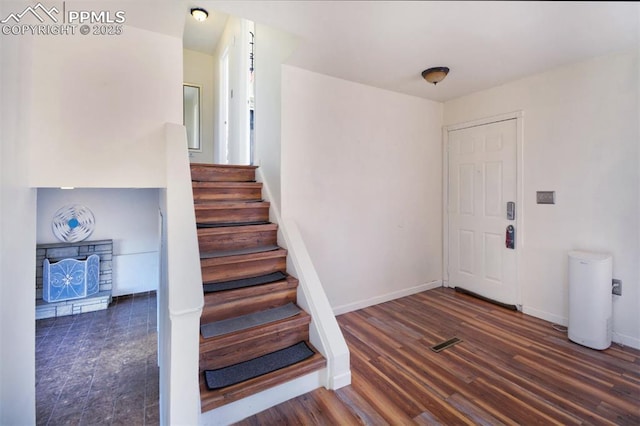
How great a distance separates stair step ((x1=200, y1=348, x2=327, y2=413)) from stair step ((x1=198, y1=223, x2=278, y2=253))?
102 cm

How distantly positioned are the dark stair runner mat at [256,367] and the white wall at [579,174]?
251cm

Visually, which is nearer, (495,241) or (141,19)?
(141,19)

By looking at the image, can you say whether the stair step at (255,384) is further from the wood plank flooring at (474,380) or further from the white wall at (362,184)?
the white wall at (362,184)

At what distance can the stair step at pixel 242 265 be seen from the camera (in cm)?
230

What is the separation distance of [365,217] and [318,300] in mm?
1289

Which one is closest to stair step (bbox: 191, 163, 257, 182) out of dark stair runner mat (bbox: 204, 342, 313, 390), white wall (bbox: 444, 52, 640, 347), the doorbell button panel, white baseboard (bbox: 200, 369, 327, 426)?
dark stair runner mat (bbox: 204, 342, 313, 390)

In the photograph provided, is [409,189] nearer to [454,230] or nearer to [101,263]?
[454,230]

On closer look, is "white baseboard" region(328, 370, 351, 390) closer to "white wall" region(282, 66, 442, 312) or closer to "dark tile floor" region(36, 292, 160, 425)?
"white wall" region(282, 66, 442, 312)

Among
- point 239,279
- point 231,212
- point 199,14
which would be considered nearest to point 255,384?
point 239,279

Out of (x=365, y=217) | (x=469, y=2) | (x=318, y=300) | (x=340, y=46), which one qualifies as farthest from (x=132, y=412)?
(x=340, y=46)

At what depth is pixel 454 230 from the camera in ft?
12.4

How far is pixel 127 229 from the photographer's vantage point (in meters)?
4.37

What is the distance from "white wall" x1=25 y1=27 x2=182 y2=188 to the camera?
191cm

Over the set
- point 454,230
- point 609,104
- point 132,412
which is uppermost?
point 609,104
